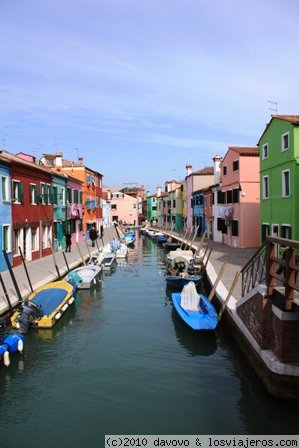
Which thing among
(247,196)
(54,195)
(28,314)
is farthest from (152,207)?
(28,314)

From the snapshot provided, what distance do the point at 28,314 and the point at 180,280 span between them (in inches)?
345

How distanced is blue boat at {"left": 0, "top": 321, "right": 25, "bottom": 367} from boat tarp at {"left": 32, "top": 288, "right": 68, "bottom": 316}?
107 inches

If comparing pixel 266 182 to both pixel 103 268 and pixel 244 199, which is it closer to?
pixel 244 199

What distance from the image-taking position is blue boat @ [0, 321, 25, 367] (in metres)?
11.0

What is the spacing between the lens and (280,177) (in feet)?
78.1

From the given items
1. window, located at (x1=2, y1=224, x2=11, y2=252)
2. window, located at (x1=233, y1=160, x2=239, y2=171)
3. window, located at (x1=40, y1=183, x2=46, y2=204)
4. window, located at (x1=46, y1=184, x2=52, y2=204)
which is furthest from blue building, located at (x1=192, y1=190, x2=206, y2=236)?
window, located at (x1=2, y1=224, x2=11, y2=252)

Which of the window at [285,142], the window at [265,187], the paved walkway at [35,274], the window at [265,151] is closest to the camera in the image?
the paved walkway at [35,274]

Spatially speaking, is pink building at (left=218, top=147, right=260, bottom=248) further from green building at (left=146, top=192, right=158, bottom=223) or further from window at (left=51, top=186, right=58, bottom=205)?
green building at (left=146, top=192, right=158, bottom=223)

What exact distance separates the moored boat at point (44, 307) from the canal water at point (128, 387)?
362 mm

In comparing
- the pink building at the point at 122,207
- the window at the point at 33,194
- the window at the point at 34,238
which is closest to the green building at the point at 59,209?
the window at the point at 33,194

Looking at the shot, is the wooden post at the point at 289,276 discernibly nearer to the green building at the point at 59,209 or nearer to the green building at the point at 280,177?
the green building at the point at 280,177

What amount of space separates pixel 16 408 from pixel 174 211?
59227 millimetres

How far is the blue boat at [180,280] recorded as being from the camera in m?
20.8

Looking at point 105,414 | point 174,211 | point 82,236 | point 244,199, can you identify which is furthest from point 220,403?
point 174,211
